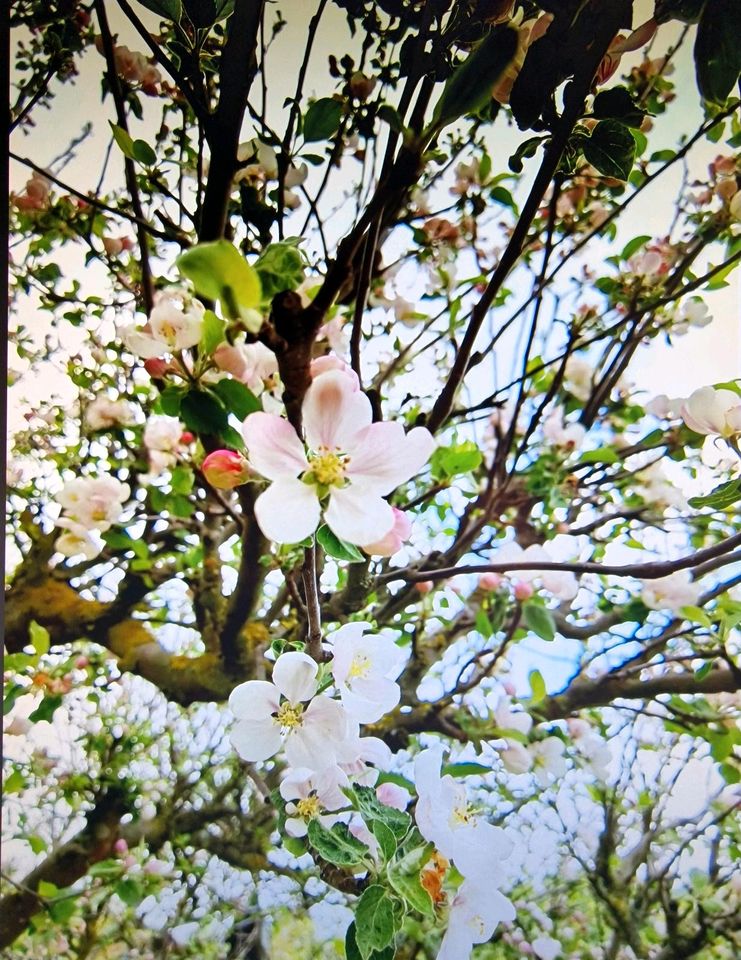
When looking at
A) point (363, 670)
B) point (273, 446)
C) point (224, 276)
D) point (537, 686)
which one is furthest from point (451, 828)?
point (224, 276)

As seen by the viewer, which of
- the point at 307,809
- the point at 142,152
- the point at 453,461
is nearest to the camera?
the point at 142,152

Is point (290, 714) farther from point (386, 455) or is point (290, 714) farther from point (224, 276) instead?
point (224, 276)

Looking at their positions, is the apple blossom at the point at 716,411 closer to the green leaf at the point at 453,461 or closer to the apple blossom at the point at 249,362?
the green leaf at the point at 453,461

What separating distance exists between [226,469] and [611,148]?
368 mm

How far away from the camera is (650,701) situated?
0.82 meters

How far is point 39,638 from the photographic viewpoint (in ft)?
2.56

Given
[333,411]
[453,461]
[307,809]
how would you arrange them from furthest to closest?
[453,461] → [307,809] → [333,411]

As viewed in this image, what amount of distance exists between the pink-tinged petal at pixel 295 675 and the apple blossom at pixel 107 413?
0.44 metres

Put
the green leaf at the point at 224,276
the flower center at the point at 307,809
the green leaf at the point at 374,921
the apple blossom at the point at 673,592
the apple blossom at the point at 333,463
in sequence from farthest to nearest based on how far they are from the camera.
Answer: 1. the apple blossom at the point at 673,592
2. the flower center at the point at 307,809
3. the green leaf at the point at 374,921
4. the apple blossom at the point at 333,463
5. the green leaf at the point at 224,276

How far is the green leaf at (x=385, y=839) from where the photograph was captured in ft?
1.63

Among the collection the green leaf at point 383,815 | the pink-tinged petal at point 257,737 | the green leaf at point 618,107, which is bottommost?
the green leaf at point 383,815

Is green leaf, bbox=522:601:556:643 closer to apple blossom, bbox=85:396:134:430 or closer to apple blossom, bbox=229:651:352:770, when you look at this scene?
apple blossom, bbox=229:651:352:770

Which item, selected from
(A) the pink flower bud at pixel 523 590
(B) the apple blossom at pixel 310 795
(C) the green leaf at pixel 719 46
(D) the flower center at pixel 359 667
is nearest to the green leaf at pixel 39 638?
(B) the apple blossom at pixel 310 795

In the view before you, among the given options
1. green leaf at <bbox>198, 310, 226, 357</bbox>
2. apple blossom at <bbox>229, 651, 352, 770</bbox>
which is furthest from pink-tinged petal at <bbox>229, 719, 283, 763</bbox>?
green leaf at <bbox>198, 310, 226, 357</bbox>
